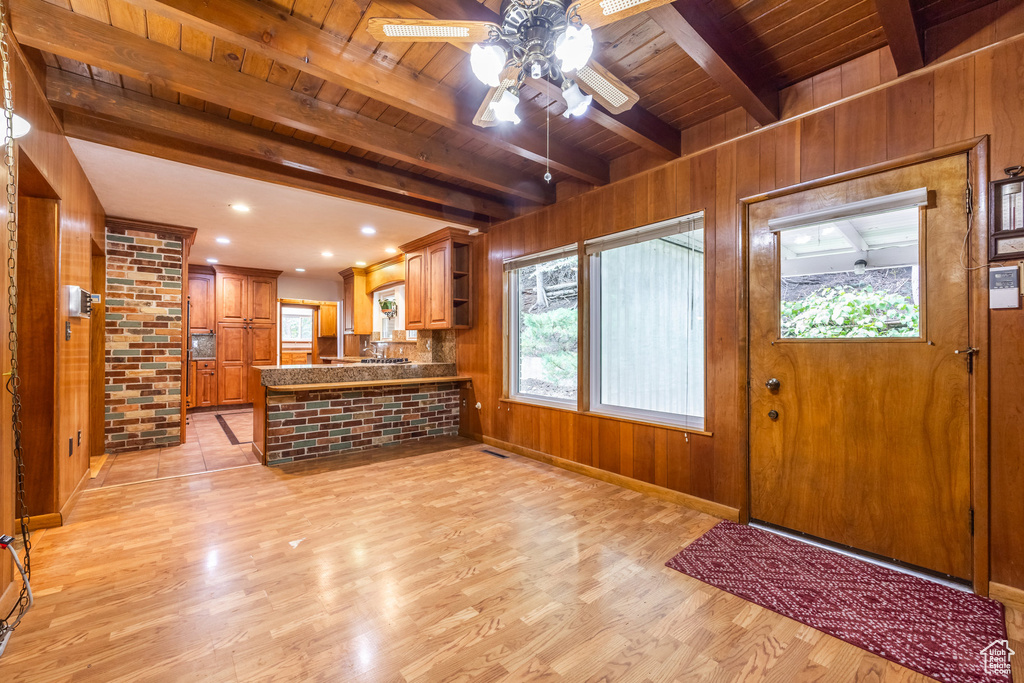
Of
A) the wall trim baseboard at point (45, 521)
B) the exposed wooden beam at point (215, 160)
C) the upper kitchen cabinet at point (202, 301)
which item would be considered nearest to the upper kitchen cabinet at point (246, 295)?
the upper kitchen cabinet at point (202, 301)

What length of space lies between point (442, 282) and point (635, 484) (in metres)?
2.98

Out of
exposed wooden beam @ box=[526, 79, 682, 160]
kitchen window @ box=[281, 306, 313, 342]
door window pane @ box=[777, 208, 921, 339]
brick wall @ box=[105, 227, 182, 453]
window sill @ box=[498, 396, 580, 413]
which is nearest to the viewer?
door window pane @ box=[777, 208, 921, 339]

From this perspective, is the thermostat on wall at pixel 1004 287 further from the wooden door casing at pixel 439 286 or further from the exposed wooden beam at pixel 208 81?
the wooden door casing at pixel 439 286

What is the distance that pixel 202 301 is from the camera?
7.08 m

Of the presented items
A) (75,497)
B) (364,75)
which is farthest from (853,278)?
(75,497)

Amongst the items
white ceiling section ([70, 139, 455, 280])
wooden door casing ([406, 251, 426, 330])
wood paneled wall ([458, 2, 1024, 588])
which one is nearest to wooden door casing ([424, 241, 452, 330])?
wooden door casing ([406, 251, 426, 330])

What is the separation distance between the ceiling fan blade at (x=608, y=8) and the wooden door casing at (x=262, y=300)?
754cm

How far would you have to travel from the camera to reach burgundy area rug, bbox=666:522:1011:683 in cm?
156

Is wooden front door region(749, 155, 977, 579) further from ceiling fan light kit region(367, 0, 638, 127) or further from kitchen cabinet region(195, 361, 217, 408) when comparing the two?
kitchen cabinet region(195, 361, 217, 408)

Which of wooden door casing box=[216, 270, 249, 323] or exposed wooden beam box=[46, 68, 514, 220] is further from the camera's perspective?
wooden door casing box=[216, 270, 249, 323]

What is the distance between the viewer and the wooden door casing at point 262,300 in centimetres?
743

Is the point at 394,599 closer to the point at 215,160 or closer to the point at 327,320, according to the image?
the point at 215,160

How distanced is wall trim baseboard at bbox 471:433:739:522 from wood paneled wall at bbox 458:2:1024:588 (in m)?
0.04

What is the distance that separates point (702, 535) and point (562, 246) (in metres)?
2.49
